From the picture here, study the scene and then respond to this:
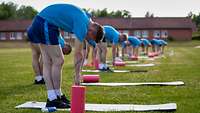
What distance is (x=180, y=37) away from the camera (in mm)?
97750

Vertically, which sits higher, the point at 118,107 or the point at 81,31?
the point at 81,31

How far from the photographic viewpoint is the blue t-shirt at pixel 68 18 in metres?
7.70

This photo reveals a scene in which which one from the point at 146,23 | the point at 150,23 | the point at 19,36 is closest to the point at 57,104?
the point at 146,23

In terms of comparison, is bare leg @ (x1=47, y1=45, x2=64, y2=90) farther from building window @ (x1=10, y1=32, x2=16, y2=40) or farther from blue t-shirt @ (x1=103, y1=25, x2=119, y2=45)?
building window @ (x1=10, y1=32, x2=16, y2=40)

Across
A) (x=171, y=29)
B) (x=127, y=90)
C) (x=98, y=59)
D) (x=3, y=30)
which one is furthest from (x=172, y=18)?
(x=127, y=90)

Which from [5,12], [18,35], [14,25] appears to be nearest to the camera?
[14,25]

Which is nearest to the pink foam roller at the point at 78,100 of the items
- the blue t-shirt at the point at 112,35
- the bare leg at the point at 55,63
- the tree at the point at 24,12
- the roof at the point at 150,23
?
the bare leg at the point at 55,63

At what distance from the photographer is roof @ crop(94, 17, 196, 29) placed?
A: 9700cm

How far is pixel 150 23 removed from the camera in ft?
324

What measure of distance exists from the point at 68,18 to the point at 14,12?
140m

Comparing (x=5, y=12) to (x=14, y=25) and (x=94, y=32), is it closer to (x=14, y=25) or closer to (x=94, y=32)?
(x=14, y=25)

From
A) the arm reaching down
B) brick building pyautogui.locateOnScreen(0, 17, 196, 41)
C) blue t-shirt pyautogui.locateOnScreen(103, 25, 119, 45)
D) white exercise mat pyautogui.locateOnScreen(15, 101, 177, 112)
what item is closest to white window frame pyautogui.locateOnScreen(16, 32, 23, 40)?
brick building pyautogui.locateOnScreen(0, 17, 196, 41)

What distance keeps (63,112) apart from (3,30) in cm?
9717

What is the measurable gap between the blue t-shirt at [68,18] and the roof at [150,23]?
3467 inches
